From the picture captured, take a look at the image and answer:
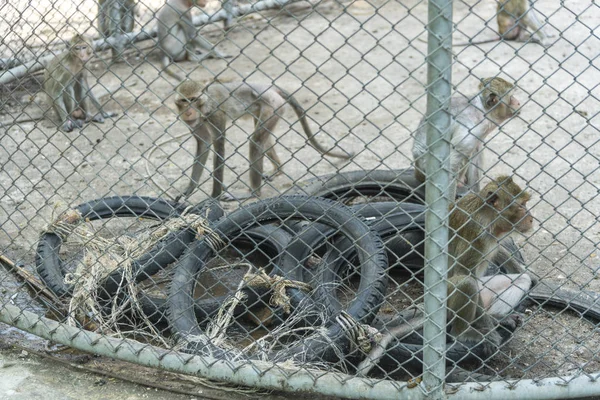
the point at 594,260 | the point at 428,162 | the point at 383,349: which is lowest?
the point at 594,260

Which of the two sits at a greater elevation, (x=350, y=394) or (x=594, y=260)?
(x=350, y=394)

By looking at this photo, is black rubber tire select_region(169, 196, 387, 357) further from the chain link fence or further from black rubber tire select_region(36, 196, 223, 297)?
black rubber tire select_region(36, 196, 223, 297)

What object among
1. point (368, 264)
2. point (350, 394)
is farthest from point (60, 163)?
point (350, 394)

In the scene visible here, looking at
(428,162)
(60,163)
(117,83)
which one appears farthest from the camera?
(117,83)

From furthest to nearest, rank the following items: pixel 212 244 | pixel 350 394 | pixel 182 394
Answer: pixel 212 244 < pixel 182 394 < pixel 350 394

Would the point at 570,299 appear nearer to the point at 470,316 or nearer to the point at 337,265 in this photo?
the point at 470,316

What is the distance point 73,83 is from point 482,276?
5.86m

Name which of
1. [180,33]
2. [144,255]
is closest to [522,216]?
[144,255]

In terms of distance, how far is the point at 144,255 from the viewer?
5.31 m

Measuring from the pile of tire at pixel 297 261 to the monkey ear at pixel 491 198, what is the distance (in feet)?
1.36

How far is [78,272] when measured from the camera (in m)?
5.03

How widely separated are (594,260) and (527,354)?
52.9 inches

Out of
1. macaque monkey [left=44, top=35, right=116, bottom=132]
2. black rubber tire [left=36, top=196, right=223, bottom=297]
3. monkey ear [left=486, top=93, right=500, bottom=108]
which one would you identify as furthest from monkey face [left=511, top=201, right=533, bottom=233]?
macaque monkey [left=44, top=35, right=116, bottom=132]

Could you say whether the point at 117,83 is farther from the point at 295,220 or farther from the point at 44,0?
the point at 295,220
